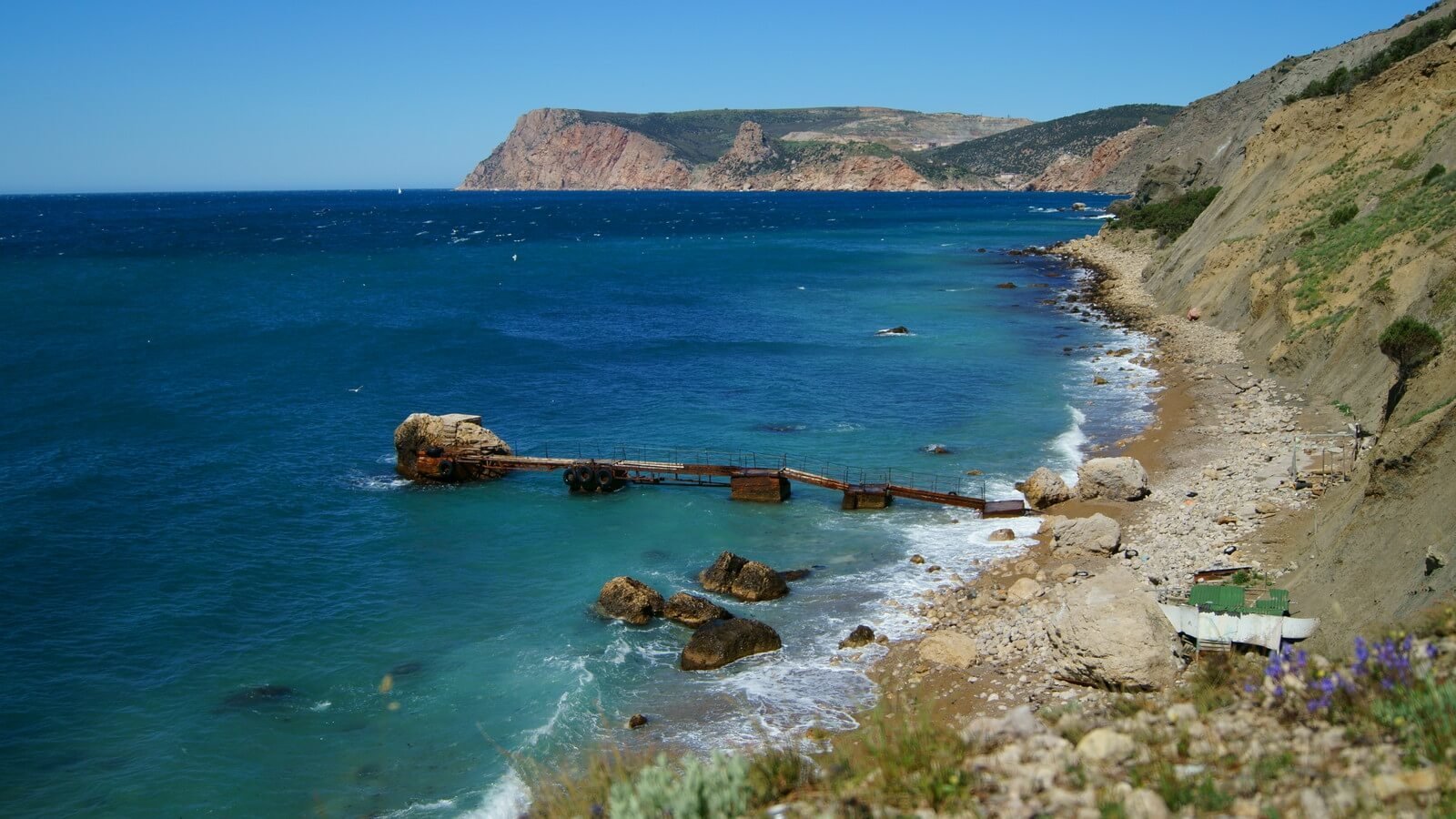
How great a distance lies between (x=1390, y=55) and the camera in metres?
62.8

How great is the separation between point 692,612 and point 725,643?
2046mm

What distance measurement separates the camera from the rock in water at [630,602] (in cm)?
2234

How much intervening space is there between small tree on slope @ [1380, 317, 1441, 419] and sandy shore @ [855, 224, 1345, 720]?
292 centimetres

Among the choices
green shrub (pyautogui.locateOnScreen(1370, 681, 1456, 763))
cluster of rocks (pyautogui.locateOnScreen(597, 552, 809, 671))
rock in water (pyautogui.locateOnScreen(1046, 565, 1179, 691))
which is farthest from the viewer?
cluster of rocks (pyautogui.locateOnScreen(597, 552, 809, 671))

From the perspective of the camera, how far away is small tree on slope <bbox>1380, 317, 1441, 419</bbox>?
22.6 metres

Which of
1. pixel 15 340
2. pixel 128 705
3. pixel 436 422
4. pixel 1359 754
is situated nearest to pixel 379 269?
pixel 15 340

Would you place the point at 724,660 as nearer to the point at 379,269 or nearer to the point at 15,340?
the point at 15,340

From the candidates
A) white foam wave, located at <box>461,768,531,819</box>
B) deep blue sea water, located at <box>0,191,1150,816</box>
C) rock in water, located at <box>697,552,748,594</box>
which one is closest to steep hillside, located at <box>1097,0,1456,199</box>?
deep blue sea water, located at <box>0,191,1150,816</box>

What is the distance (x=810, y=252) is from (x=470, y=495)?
282ft

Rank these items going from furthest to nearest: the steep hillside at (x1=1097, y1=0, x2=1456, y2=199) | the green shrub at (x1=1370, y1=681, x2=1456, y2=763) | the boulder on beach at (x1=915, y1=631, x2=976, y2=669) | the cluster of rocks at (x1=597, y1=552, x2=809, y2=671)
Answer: the steep hillside at (x1=1097, y1=0, x2=1456, y2=199), the cluster of rocks at (x1=597, y1=552, x2=809, y2=671), the boulder on beach at (x1=915, y1=631, x2=976, y2=669), the green shrub at (x1=1370, y1=681, x2=1456, y2=763)

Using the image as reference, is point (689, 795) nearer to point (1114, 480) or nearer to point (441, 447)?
point (1114, 480)

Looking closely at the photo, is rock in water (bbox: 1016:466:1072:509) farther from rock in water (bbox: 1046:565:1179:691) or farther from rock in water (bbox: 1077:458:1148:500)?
rock in water (bbox: 1046:565:1179:691)

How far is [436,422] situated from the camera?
3438 centimetres

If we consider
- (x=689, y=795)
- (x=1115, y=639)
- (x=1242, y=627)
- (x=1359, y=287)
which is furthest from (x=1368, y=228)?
(x=689, y=795)
